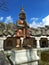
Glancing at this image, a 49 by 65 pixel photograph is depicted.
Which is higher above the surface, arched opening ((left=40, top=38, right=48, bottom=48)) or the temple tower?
the temple tower

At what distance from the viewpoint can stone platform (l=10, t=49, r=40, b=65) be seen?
372cm

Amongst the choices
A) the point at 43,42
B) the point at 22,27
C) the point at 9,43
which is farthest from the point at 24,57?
the point at 43,42

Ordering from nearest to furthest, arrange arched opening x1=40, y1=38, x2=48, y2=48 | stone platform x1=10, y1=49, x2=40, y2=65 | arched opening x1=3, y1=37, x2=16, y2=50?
stone platform x1=10, y1=49, x2=40, y2=65 → arched opening x1=3, y1=37, x2=16, y2=50 → arched opening x1=40, y1=38, x2=48, y2=48

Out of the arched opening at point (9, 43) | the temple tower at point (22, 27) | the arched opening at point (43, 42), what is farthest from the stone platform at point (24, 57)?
the arched opening at point (43, 42)

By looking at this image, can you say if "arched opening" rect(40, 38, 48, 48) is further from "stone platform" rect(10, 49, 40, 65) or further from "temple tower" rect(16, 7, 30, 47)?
"stone platform" rect(10, 49, 40, 65)

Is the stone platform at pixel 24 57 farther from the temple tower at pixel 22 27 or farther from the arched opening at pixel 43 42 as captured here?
the arched opening at pixel 43 42

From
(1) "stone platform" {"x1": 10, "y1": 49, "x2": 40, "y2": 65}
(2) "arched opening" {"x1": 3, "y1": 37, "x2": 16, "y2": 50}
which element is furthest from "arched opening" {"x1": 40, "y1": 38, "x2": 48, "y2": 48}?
(1) "stone platform" {"x1": 10, "y1": 49, "x2": 40, "y2": 65}

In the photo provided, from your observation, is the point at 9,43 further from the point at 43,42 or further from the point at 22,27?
the point at 22,27

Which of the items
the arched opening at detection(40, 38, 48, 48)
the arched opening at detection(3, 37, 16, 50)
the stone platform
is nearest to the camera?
the stone platform

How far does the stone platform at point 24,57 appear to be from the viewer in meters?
3.72

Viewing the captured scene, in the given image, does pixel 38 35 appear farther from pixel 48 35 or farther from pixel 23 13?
pixel 23 13

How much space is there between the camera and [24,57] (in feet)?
12.8

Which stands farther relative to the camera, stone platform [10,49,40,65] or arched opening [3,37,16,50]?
arched opening [3,37,16,50]

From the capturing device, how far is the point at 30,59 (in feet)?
13.1
